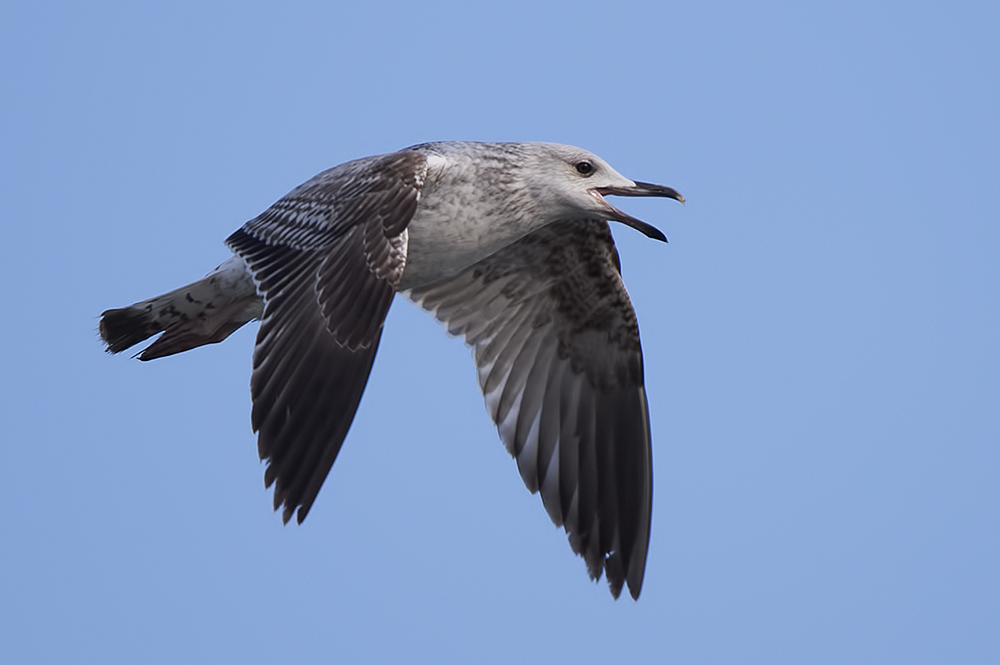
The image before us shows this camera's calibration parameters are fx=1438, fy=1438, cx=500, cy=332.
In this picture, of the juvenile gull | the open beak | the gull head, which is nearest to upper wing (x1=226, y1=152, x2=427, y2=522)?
the juvenile gull

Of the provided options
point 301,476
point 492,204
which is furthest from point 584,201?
point 301,476

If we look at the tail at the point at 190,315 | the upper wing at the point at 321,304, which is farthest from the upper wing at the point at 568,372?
the upper wing at the point at 321,304

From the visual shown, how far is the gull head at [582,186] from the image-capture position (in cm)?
938

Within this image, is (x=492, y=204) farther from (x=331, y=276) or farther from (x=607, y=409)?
(x=607, y=409)

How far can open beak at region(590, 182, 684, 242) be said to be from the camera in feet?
30.6

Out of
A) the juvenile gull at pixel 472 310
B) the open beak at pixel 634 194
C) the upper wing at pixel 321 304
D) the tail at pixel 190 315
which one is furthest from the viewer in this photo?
the tail at pixel 190 315

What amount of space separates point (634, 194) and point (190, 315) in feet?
10.3

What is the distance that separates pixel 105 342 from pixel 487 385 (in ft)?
9.15

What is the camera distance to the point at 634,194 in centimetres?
964

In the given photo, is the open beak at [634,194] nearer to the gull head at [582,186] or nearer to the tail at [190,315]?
the gull head at [582,186]

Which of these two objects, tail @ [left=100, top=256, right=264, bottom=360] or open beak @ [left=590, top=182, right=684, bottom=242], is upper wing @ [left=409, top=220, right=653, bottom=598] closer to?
open beak @ [left=590, top=182, right=684, bottom=242]

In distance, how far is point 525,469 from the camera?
10.5 meters

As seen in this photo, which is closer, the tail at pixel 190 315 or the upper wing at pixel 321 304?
the upper wing at pixel 321 304

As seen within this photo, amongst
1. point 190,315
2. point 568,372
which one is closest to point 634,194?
point 568,372
